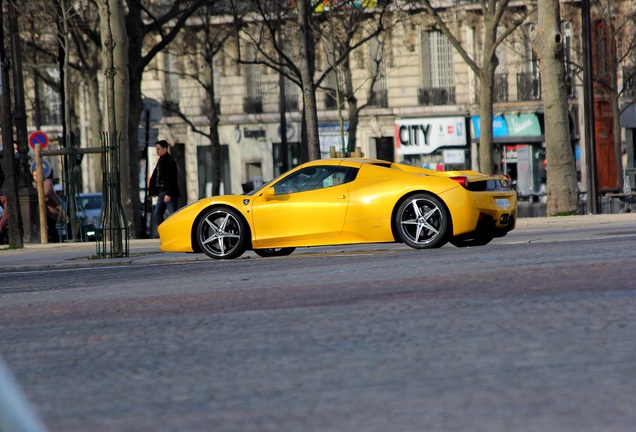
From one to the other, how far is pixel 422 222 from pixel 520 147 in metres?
34.3

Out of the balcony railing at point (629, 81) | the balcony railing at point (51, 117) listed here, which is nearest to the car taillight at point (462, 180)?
the balcony railing at point (629, 81)

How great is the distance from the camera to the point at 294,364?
611cm

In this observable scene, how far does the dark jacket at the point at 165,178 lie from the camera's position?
72.7ft

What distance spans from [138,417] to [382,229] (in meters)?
9.55

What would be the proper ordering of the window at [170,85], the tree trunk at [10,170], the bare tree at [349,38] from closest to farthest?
1. the tree trunk at [10,170]
2. the bare tree at [349,38]
3. the window at [170,85]

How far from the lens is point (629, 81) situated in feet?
149

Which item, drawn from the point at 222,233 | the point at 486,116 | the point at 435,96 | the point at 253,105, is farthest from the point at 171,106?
the point at 222,233

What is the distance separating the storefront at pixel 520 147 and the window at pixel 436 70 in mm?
1698

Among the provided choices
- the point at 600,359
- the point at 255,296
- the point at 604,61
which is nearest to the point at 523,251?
the point at 255,296

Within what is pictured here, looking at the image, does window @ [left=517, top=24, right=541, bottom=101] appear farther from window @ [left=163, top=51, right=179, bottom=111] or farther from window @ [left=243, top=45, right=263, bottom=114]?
window @ [left=163, top=51, right=179, bottom=111]

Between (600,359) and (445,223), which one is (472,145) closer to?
(445,223)

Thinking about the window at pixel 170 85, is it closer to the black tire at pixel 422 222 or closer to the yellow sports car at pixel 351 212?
the yellow sports car at pixel 351 212

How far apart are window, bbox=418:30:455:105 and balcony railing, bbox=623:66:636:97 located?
670 centimetres

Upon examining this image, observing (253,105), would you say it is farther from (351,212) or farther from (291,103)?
(351,212)
